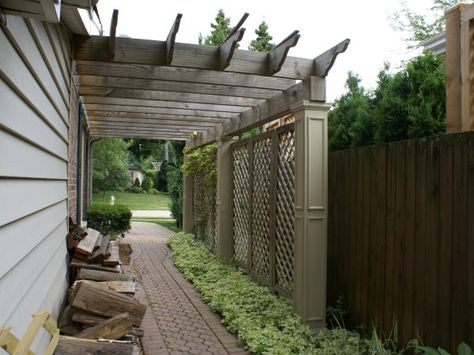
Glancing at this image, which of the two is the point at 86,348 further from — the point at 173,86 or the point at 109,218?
the point at 109,218

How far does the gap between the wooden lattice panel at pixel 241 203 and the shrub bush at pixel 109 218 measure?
4445 millimetres

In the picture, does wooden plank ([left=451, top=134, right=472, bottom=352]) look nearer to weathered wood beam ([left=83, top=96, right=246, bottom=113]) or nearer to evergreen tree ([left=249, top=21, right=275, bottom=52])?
weathered wood beam ([left=83, top=96, right=246, bottom=113])

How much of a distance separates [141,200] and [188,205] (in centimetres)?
2338

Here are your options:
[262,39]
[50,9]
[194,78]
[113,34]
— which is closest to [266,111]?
[194,78]

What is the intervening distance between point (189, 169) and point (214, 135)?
221 cm

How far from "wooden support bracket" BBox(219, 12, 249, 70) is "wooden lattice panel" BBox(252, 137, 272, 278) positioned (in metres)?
1.80

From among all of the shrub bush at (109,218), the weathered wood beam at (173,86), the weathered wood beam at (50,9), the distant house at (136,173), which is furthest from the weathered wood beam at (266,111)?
the distant house at (136,173)

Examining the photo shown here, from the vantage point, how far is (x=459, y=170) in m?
2.70

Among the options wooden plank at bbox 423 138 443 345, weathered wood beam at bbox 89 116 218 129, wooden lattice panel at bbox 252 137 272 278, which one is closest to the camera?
wooden plank at bbox 423 138 443 345

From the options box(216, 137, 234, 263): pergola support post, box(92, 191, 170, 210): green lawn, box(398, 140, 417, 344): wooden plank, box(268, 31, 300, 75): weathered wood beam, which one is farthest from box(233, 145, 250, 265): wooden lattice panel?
box(92, 191, 170, 210): green lawn

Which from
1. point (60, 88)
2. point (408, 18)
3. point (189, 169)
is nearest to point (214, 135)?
point (189, 169)

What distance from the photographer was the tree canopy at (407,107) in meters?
3.96

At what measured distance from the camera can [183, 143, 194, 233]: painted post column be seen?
35.4 feet

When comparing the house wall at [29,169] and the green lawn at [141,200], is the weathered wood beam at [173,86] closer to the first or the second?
the house wall at [29,169]
